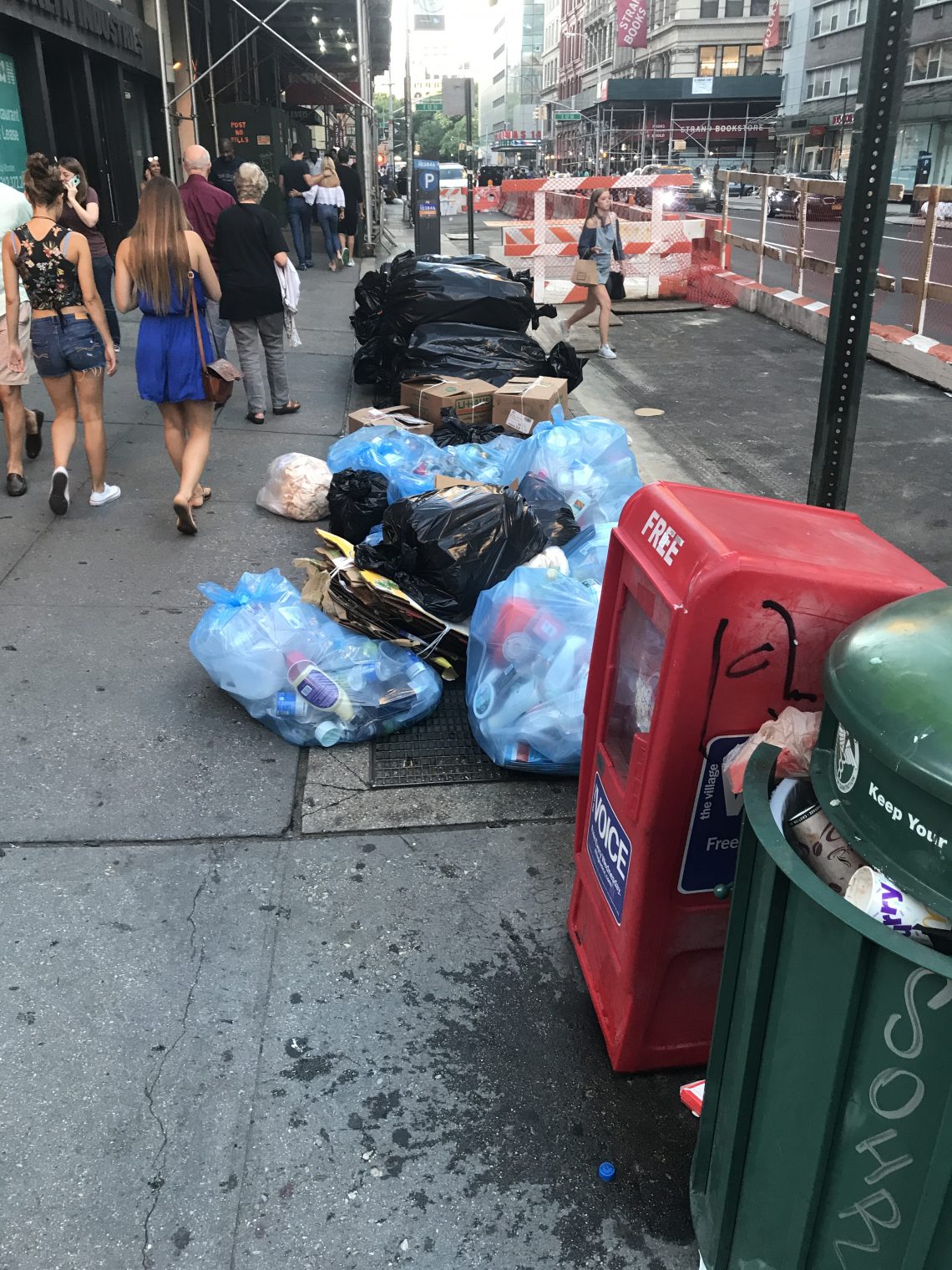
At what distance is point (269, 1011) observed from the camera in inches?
101

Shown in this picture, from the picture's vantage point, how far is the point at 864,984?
1343mm

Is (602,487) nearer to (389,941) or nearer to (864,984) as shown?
(389,941)

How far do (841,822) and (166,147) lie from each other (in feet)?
58.0

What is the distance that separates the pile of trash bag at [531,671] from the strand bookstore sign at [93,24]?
9.50 m

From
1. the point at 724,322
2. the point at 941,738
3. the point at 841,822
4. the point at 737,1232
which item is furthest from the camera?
the point at 724,322

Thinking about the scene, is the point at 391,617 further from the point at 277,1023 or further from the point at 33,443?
the point at 33,443

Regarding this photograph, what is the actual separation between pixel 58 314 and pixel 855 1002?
5.37 meters

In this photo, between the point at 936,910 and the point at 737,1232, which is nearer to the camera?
the point at 936,910

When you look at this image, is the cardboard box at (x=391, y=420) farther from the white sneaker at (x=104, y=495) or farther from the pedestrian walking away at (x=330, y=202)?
the pedestrian walking away at (x=330, y=202)

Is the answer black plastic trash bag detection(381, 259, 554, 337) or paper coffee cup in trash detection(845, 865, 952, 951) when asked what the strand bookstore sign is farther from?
paper coffee cup in trash detection(845, 865, 952, 951)

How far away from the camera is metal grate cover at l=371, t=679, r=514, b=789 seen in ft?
11.8

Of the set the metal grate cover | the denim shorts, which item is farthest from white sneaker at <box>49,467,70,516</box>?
the metal grate cover

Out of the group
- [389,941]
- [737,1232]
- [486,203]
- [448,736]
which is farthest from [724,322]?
[486,203]

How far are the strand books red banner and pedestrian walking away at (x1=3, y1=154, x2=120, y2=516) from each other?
74.9 meters
